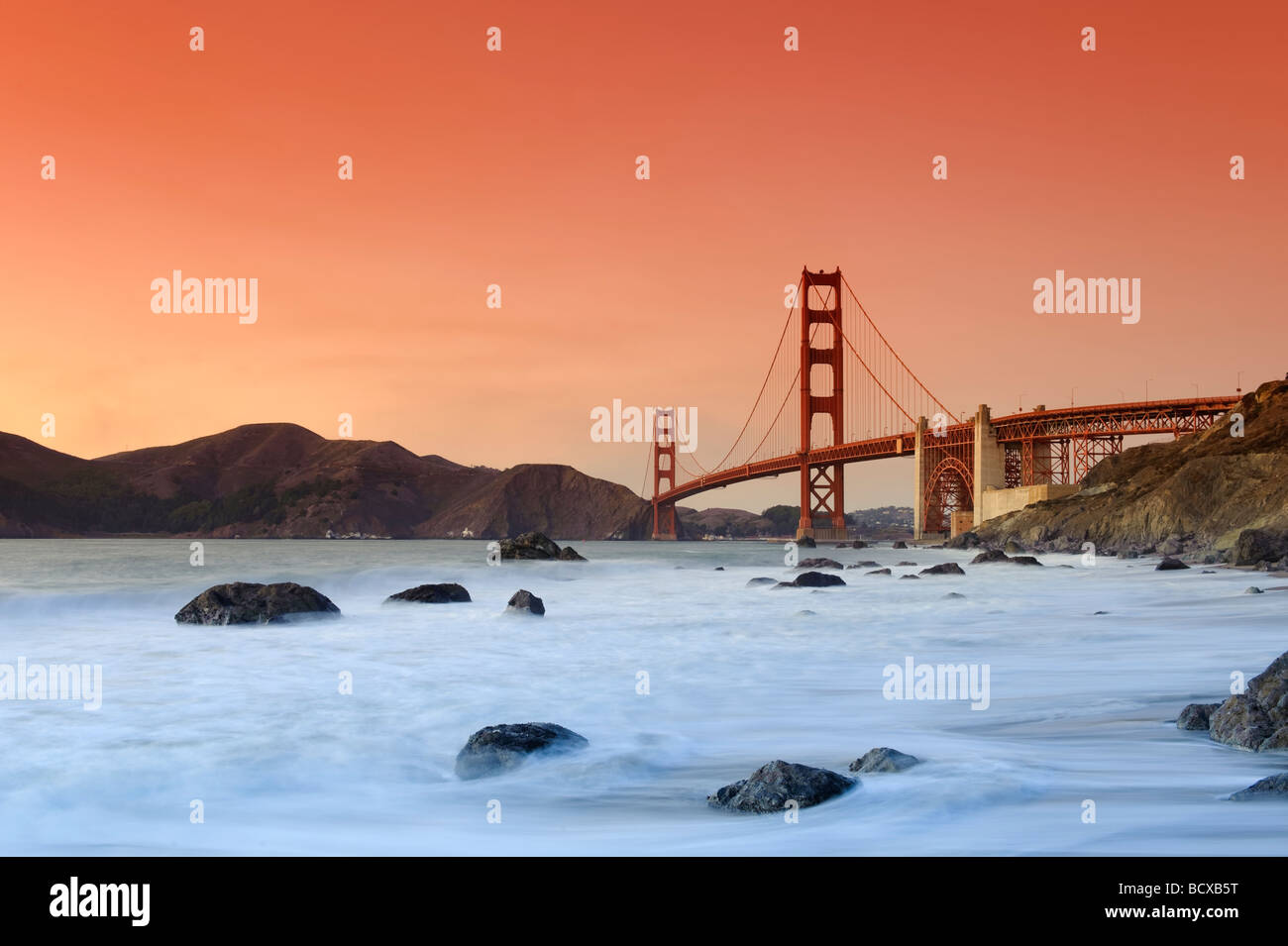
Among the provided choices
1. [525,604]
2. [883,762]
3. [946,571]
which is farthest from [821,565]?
[883,762]

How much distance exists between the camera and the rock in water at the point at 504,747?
19.7 ft

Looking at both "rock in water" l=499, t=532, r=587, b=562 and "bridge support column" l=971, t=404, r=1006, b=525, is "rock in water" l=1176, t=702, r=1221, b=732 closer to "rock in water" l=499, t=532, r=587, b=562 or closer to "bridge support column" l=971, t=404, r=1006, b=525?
"rock in water" l=499, t=532, r=587, b=562

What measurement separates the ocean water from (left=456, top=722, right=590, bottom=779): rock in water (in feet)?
0.40

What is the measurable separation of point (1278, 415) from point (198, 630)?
46.8m

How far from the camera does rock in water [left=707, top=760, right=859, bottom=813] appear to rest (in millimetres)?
4844

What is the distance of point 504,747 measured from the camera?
6.14 metres

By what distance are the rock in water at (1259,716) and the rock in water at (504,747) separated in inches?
154

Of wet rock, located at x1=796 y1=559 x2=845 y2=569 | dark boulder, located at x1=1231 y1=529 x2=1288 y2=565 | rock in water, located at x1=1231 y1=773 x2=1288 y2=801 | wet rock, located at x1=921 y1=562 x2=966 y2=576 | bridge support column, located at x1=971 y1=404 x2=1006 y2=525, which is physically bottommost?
wet rock, located at x1=796 y1=559 x2=845 y2=569

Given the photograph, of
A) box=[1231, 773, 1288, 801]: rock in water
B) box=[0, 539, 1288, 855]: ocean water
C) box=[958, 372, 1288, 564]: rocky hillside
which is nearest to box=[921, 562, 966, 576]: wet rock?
box=[958, 372, 1288, 564]: rocky hillside

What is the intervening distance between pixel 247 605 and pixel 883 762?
11442 millimetres

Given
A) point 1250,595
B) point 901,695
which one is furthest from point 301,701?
point 1250,595

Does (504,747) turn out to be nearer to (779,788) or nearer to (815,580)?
(779,788)

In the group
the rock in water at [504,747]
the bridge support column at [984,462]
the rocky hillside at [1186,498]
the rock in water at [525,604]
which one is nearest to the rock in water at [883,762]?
the rock in water at [504,747]
